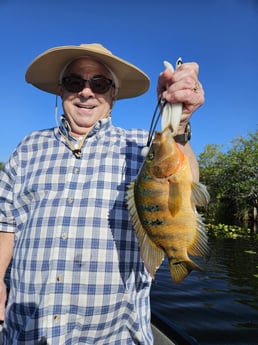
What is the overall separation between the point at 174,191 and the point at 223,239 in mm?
25127

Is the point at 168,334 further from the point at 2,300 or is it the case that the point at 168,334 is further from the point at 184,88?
the point at 184,88

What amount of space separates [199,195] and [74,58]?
1974 millimetres

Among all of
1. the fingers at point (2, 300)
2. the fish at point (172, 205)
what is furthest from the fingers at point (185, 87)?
the fingers at point (2, 300)

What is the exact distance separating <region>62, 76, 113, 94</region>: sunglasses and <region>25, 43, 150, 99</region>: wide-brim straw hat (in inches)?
8.9

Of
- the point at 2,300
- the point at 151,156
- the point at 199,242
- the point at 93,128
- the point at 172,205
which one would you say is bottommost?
the point at 2,300

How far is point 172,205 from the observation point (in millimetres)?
2256

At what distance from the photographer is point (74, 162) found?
9.78 feet

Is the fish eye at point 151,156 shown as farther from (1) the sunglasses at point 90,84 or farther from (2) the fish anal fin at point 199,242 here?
Result: (1) the sunglasses at point 90,84

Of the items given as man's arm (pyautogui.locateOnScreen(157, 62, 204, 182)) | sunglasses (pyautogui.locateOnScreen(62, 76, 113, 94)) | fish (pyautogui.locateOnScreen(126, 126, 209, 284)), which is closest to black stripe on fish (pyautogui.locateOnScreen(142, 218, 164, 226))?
fish (pyautogui.locateOnScreen(126, 126, 209, 284))

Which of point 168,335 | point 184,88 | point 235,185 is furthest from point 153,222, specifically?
point 235,185

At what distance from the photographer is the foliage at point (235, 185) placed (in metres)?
41.8

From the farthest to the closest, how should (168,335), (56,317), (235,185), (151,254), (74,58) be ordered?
(235,185), (168,335), (74,58), (56,317), (151,254)

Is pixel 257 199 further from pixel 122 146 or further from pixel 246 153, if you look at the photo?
pixel 122 146

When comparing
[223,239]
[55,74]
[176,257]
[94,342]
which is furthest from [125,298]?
[223,239]
